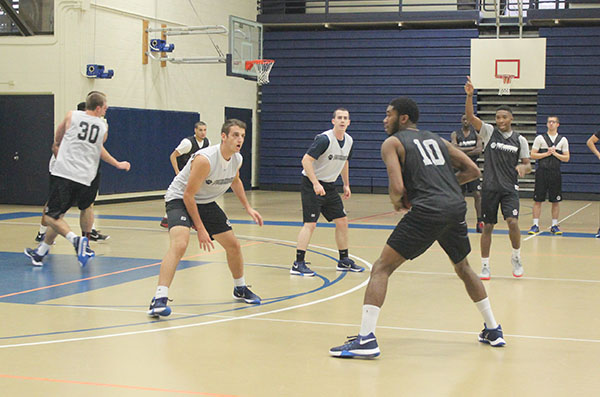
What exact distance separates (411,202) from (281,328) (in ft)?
4.98

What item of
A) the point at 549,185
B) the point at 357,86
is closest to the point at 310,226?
the point at 549,185

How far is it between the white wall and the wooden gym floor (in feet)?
24.6

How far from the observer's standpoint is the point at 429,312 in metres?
7.07

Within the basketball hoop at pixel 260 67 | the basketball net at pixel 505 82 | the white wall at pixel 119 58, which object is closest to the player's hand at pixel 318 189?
the white wall at pixel 119 58

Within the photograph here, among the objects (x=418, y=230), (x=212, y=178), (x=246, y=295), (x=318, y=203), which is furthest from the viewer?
(x=318, y=203)

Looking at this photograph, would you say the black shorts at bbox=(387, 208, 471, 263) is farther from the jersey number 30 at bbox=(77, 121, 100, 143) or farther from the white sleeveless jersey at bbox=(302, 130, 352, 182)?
the jersey number 30 at bbox=(77, 121, 100, 143)

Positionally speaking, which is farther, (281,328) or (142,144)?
(142,144)

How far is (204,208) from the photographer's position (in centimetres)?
707

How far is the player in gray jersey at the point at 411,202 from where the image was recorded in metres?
5.49

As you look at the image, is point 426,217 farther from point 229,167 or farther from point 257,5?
point 257,5

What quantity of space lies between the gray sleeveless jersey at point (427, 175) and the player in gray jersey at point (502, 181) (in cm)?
331

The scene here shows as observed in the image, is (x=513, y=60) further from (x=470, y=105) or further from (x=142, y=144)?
(x=470, y=105)

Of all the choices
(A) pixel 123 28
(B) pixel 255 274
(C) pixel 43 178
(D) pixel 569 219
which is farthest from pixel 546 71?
(B) pixel 255 274

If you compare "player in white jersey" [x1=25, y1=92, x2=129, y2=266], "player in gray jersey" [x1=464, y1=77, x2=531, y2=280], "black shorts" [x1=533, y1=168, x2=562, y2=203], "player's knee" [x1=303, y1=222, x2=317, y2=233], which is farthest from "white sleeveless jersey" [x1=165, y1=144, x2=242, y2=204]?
"black shorts" [x1=533, y1=168, x2=562, y2=203]
